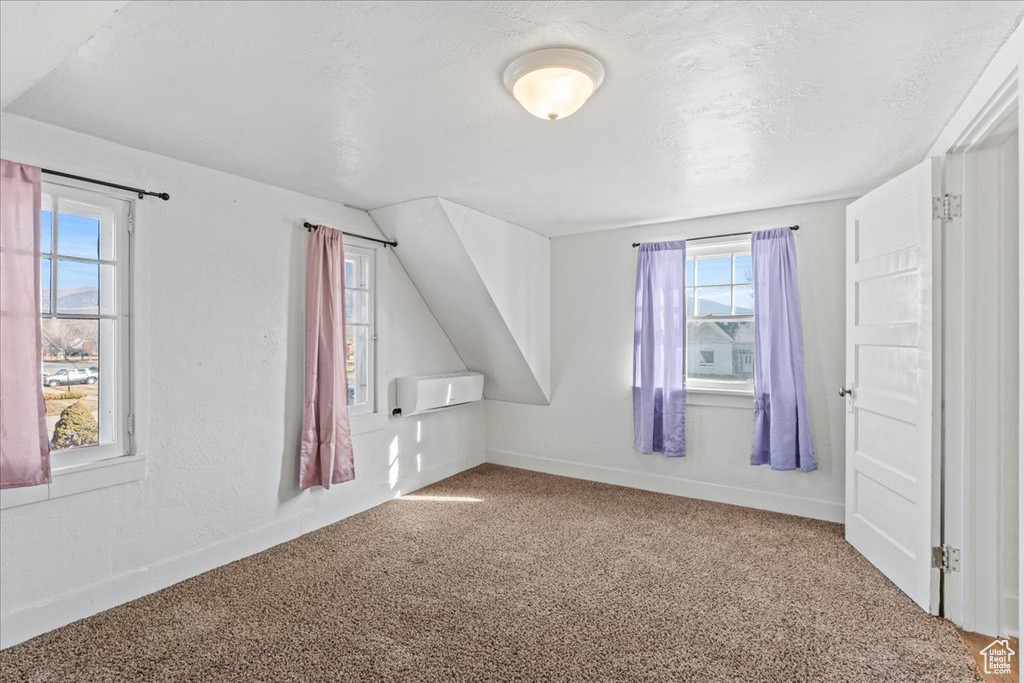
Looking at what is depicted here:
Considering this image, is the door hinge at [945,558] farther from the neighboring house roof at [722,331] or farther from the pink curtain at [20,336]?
the pink curtain at [20,336]

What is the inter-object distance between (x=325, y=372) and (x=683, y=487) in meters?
2.91

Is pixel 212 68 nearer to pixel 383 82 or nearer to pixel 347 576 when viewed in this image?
pixel 383 82

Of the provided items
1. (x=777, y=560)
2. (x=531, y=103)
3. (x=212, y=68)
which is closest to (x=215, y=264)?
(x=212, y=68)

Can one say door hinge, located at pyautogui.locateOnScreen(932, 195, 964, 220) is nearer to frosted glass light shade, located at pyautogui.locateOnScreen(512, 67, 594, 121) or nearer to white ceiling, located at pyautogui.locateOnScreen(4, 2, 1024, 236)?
white ceiling, located at pyautogui.locateOnScreen(4, 2, 1024, 236)

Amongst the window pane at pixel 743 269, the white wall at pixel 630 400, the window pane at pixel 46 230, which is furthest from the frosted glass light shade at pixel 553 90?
the window pane at pixel 743 269

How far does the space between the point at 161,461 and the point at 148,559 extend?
490 millimetres

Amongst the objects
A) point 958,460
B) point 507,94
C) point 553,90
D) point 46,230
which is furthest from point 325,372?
point 958,460

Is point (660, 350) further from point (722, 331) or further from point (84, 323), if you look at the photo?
point (84, 323)

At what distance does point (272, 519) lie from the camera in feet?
10.3

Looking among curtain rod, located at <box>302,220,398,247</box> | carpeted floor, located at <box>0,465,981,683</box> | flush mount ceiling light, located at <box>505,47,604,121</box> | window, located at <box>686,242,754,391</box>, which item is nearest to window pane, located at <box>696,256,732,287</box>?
window, located at <box>686,242,754,391</box>

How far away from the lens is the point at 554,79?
171 centimetres

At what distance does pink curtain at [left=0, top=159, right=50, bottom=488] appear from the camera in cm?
204

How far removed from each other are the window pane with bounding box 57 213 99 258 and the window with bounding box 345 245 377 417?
151 cm

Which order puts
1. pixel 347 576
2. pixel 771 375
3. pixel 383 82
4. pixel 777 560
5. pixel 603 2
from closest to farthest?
pixel 603 2 → pixel 383 82 → pixel 347 576 → pixel 777 560 → pixel 771 375
